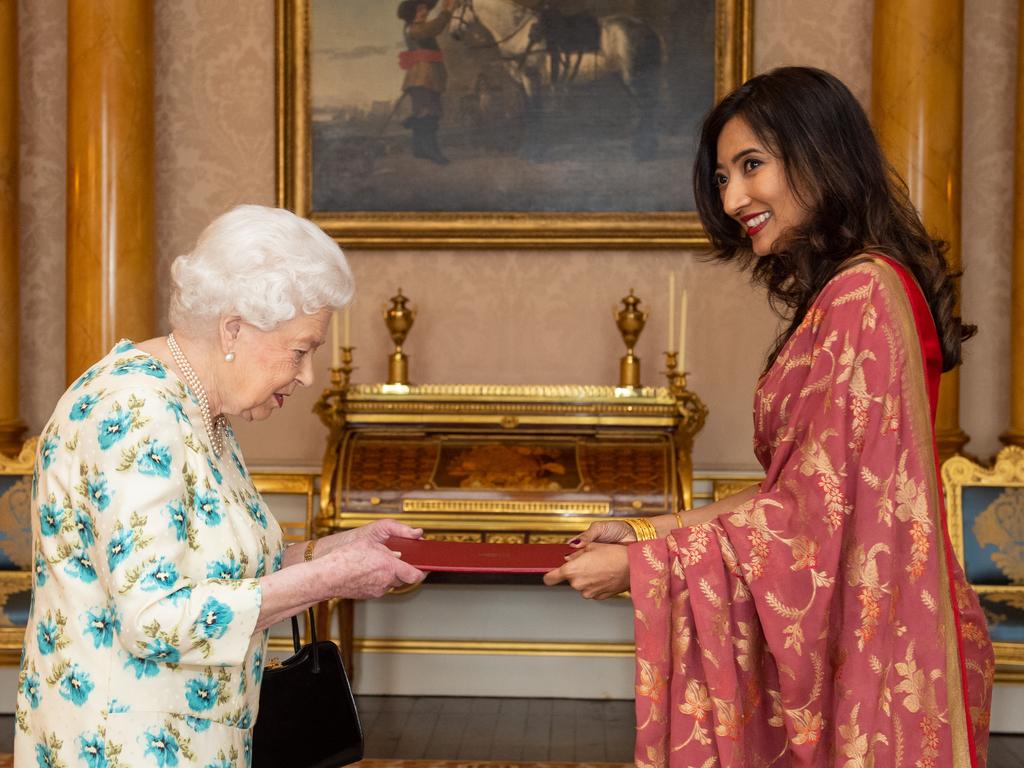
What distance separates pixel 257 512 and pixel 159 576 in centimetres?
42

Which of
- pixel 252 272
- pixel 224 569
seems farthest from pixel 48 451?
pixel 252 272

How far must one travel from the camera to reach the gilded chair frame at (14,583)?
16.2 feet

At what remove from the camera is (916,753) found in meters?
2.09

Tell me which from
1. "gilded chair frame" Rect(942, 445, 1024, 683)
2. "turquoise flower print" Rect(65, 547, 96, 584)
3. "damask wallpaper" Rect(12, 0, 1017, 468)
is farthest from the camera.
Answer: "damask wallpaper" Rect(12, 0, 1017, 468)

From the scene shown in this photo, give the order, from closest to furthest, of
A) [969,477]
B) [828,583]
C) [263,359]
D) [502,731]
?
[828,583]
[263,359]
[502,731]
[969,477]

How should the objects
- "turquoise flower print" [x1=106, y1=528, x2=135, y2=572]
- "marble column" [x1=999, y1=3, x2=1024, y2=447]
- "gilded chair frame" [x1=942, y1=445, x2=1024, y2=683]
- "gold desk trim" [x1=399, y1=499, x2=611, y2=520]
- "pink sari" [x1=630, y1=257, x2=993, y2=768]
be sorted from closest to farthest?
1. "turquoise flower print" [x1=106, y1=528, x2=135, y2=572]
2. "pink sari" [x1=630, y1=257, x2=993, y2=768]
3. "gold desk trim" [x1=399, y1=499, x2=611, y2=520]
4. "gilded chair frame" [x1=942, y1=445, x2=1024, y2=683]
5. "marble column" [x1=999, y1=3, x2=1024, y2=447]

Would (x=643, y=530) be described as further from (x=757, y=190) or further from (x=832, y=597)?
(x=757, y=190)

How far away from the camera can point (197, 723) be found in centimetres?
207

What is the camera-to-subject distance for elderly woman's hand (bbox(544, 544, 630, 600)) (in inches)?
87.7

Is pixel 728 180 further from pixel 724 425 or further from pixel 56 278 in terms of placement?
pixel 56 278

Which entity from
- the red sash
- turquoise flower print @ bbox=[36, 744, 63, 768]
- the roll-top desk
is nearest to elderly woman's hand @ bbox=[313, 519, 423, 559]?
turquoise flower print @ bbox=[36, 744, 63, 768]

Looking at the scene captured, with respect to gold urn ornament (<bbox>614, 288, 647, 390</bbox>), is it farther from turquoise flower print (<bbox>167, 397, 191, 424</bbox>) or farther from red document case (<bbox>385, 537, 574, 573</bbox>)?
turquoise flower print (<bbox>167, 397, 191, 424</bbox>)

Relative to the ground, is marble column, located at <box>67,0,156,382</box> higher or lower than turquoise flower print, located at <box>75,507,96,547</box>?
higher

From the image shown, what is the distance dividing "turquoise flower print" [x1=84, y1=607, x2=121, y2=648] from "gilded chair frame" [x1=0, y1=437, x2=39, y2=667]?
2.84m
